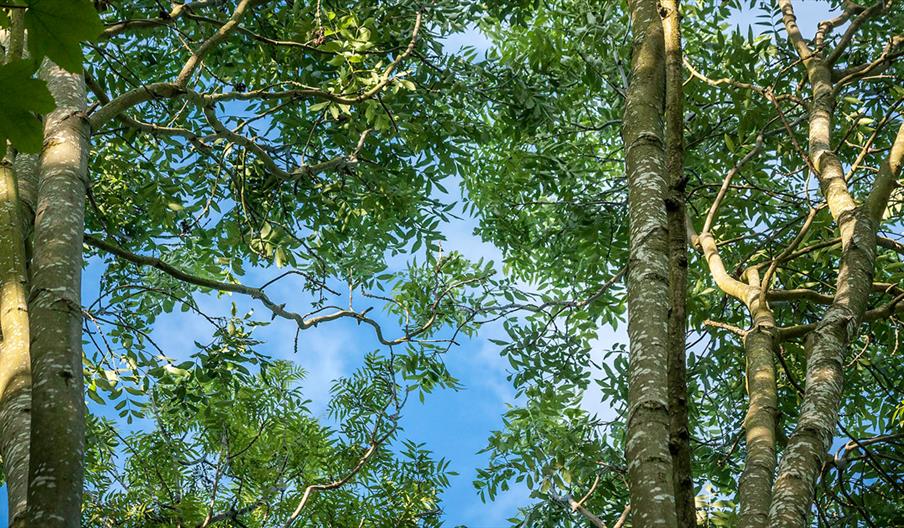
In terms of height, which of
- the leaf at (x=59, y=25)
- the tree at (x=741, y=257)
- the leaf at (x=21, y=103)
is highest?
the tree at (x=741, y=257)

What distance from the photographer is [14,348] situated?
2510 millimetres

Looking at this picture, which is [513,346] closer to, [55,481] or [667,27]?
[667,27]

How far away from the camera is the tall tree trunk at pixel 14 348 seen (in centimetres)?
235

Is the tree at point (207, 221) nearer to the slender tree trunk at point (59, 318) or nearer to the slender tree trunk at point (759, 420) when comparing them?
the slender tree trunk at point (59, 318)

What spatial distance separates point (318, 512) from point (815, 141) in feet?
17.1

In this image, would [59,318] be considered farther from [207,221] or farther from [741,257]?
[741,257]

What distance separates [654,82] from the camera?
326cm

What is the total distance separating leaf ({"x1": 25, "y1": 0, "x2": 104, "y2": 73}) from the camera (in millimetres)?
1370

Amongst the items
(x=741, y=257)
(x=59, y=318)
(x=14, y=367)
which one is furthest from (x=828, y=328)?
(x=741, y=257)

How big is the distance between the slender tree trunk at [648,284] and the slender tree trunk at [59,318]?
1446mm

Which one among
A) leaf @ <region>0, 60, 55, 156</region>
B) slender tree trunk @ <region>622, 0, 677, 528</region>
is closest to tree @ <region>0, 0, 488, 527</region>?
leaf @ <region>0, 60, 55, 156</region>

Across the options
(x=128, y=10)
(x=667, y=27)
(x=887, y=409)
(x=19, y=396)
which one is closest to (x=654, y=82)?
(x=667, y=27)

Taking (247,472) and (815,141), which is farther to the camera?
(247,472)

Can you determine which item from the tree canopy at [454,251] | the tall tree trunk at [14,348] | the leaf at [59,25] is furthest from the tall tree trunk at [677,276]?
the leaf at [59,25]
